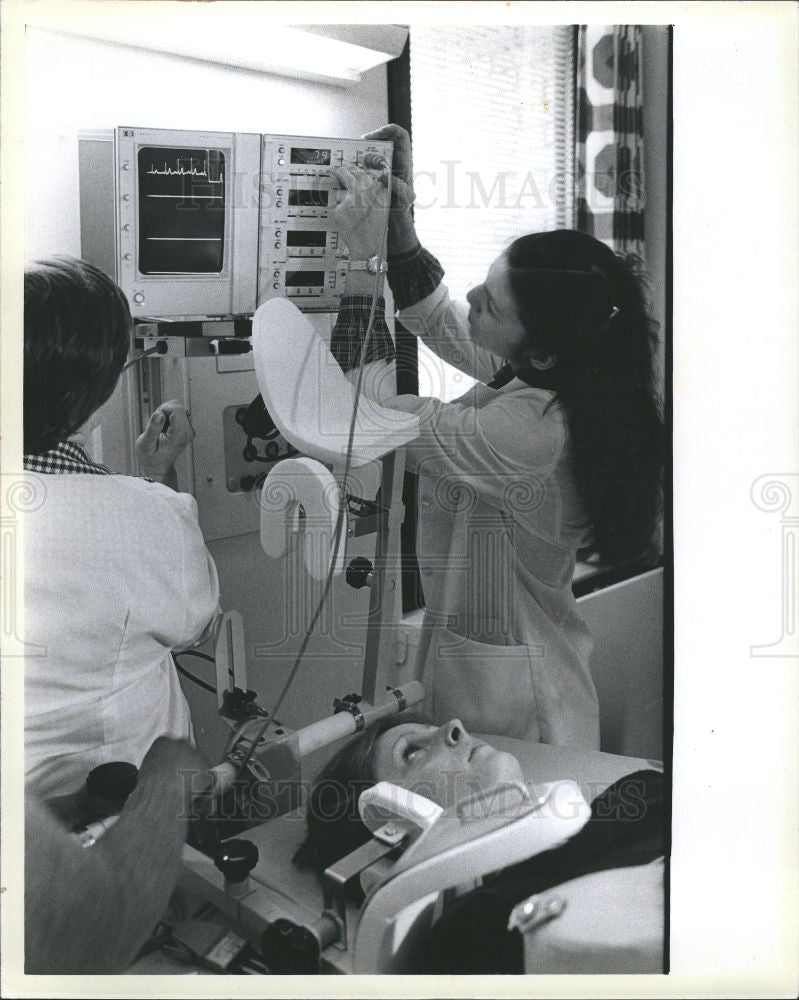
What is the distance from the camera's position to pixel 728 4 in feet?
4.96

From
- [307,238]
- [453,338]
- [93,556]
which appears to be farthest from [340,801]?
[307,238]

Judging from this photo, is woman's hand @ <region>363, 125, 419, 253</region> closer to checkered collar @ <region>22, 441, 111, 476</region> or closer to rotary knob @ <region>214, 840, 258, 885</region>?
checkered collar @ <region>22, 441, 111, 476</region>

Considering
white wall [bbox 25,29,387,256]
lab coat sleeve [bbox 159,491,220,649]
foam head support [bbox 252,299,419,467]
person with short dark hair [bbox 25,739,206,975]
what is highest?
white wall [bbox 25,29,387,256]

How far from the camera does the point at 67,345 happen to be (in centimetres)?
147

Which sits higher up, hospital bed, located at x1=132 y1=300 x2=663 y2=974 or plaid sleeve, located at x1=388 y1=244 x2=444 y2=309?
plaid sleeve, located at x1=388 y1=244 x2=444 y2=309

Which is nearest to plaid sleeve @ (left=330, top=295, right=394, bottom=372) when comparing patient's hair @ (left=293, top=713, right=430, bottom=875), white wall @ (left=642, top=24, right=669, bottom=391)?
white wall @ (left=642, top=24, right=669, bottom=391)

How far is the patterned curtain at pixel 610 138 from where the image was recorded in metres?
1.49

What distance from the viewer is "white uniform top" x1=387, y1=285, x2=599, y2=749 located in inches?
58.7

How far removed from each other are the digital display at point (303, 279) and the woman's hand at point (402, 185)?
146 millimetres

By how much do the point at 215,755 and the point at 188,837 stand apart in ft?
0.43

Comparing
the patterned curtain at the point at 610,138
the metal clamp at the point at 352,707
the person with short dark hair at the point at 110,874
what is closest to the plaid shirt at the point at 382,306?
the patterned curtain at the point at 610,138

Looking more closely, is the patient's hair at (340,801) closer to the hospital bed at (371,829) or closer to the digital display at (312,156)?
the hospital bed at (371,829)

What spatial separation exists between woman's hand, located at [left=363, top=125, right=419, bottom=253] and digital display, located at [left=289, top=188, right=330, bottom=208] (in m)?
0.10

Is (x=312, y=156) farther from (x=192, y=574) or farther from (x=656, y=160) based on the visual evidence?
(x=192, y=574)
